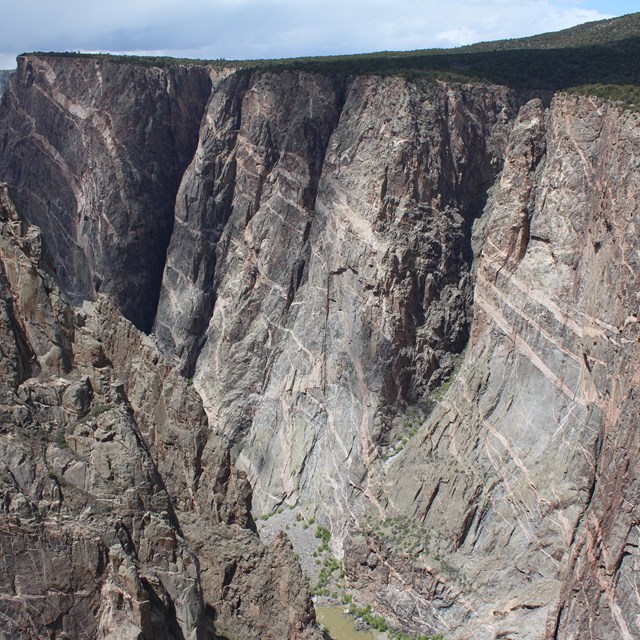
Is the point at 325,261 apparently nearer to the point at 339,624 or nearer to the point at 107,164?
the point at 107,164

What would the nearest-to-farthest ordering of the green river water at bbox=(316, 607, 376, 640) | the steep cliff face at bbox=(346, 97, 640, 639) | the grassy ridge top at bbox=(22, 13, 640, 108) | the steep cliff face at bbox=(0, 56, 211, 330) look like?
1. the steep cliff face at bbox=(346, 97, 640, 639)
2. the green river water at bbox=(316, 607, 376, 640)
3. the grassy ridge top at bbox=(22, 13, 640, 108)
4. the steep cliff face at bbox=(0, 56, 211, 330)

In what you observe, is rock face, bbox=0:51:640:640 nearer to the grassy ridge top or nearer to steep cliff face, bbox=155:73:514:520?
steep cliff face, bbox=155:73:514:520

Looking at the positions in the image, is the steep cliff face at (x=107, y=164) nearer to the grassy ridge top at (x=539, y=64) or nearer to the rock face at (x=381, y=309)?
the rock face at (x=381, y=309)

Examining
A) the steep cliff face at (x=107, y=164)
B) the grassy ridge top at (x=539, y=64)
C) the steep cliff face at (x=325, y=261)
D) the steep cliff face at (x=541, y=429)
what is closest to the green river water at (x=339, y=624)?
the steep cliff face at (x=541, y=429)

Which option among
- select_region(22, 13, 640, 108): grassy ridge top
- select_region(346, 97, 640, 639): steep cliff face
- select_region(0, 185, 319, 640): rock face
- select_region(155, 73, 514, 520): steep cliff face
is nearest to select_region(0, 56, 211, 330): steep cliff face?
select_region(22, 13, 640, 108): grassy ridge top

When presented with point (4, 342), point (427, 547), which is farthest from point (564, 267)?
point (4, 342)

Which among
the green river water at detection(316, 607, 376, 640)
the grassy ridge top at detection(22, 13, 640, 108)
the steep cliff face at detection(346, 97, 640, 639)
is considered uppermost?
the grassy ridge top at detection(22, 13, 640, 108)

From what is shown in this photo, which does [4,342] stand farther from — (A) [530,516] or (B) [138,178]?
(B) [138,178]

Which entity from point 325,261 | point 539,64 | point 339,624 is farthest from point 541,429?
point 539,64
